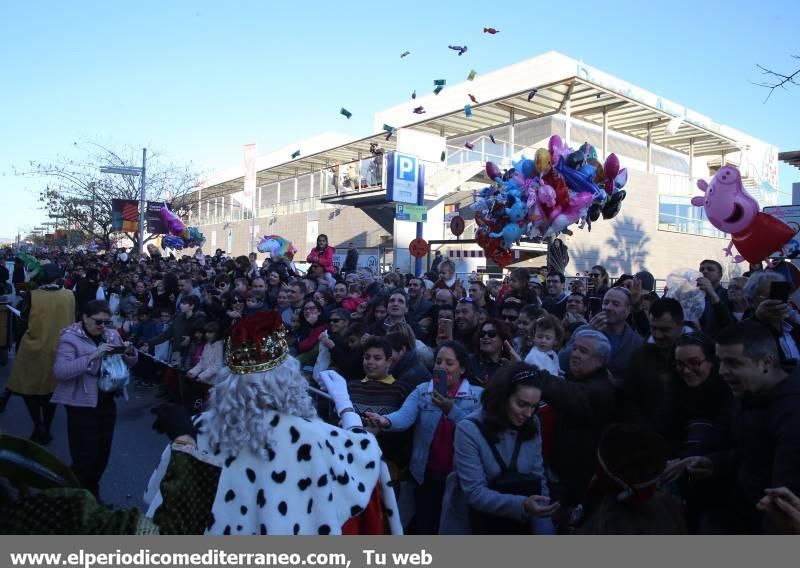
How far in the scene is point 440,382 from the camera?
357 cm

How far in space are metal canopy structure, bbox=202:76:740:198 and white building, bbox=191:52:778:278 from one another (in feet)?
0.17

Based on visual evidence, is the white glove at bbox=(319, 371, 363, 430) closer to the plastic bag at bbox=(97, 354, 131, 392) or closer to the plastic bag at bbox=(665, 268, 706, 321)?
the plastic bag at bbox=(97, 354, 131, 392)

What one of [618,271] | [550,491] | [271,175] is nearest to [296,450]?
[550,491]

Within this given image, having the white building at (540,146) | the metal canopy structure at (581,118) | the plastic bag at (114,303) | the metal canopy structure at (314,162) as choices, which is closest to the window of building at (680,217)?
the white building at (540,146)

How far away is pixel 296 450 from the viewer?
2.02 m

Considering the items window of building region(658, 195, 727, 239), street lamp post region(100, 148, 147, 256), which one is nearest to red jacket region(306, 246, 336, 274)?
street lamp post region(100, 148, 147, 256)

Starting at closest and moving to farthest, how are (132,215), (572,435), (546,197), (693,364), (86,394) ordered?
(693,364), (572,435), (86,394), (546,197), (132,215)

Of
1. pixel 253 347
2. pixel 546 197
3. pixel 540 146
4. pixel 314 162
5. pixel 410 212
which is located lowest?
pixel 253 347

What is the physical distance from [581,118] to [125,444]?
73.2 ft

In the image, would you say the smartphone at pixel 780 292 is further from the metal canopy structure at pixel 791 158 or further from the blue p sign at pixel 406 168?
the metal canopy structure at pixel 791 158

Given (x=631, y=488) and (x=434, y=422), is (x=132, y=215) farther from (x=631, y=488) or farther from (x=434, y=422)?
(x=631, y=488)

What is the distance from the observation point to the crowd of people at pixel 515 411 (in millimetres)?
2113

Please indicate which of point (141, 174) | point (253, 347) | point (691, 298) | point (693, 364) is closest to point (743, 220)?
point (691, 298)
